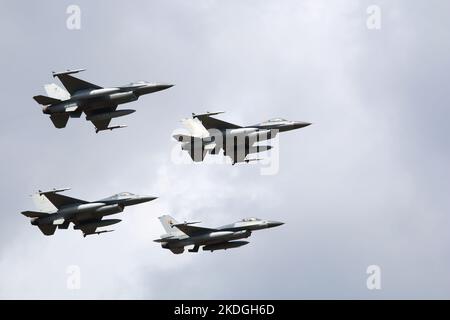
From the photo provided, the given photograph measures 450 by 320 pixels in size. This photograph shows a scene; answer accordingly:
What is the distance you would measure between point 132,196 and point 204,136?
34.2 feet

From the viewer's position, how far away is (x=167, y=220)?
5030 inches

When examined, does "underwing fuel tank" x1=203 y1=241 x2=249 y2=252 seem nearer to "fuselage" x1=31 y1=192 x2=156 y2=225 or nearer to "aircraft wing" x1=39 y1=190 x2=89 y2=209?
"fuselage" x1=31 y1=192 x2=156 y2=225

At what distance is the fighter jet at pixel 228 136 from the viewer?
399ft

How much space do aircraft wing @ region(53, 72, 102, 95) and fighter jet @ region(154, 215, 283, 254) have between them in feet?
49.1

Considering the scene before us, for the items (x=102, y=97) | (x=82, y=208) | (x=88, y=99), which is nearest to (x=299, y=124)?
(x=102, y=97)

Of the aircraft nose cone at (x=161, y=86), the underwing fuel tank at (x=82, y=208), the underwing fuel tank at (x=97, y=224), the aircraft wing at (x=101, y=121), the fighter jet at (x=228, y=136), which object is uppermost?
the aircraft nose cone at (x=161, y=86)

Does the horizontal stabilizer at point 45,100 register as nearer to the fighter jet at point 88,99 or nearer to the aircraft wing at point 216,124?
the fighter jet at point 88,99

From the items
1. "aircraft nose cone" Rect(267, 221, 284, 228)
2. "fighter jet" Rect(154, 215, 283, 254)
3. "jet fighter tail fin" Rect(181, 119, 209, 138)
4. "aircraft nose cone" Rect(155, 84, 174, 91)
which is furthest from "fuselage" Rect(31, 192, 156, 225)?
"aircraft nose cone" Rect(267, 221, 284, 228)

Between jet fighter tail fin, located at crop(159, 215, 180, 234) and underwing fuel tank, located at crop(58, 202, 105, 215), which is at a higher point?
underwing fuel tank, located at crop(58, 202, 105, 215)

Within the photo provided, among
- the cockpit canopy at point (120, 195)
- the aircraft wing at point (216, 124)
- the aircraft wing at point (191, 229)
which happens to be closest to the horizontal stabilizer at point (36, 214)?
the cockpit canopy at point (120, 195)

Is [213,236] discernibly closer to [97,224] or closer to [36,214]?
[97,224]

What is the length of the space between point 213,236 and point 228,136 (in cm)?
1045

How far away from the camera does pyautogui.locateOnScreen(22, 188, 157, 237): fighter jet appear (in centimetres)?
11719
